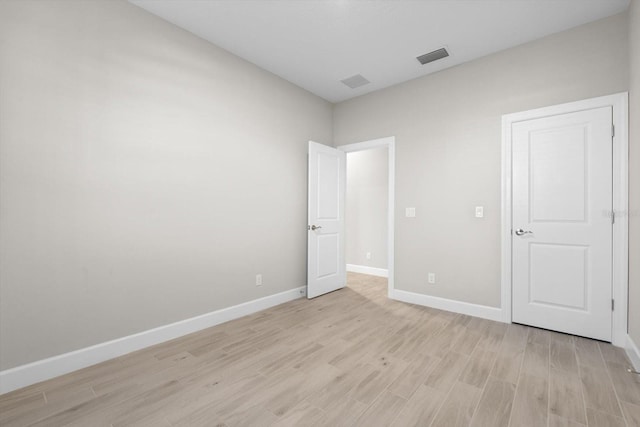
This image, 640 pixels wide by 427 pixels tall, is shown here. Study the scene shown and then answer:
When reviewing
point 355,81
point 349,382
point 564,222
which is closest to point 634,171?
point 564,222

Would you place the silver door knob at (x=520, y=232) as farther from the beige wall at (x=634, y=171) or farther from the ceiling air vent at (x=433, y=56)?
the ceiling air vent at (x=433, y=56)

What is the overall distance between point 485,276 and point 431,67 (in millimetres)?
2530

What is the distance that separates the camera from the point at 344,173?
14.5 feet

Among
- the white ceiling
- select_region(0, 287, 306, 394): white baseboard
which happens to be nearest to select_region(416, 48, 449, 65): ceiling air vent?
the white ceiling

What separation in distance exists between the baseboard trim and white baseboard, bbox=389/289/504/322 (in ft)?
4.74

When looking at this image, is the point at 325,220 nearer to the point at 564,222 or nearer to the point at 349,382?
the point at 349,382

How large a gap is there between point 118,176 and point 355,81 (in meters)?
2.97

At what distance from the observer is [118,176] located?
228 centimetres

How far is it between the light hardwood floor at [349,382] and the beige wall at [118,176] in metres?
0.45

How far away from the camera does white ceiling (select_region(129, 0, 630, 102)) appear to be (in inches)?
94.0

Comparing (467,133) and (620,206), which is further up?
(467,133)

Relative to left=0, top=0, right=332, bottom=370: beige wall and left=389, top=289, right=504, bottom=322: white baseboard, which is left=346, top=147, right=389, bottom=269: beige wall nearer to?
left=389, top=289, right=504, bottom=322: white baseboard

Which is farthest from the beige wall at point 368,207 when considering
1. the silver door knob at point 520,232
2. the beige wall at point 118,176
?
the beige wall at point 118,176

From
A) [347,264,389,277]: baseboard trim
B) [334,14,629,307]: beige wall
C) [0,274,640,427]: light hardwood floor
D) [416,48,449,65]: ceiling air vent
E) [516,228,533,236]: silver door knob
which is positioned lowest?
[0,274,640,427]: light hardwood floor
